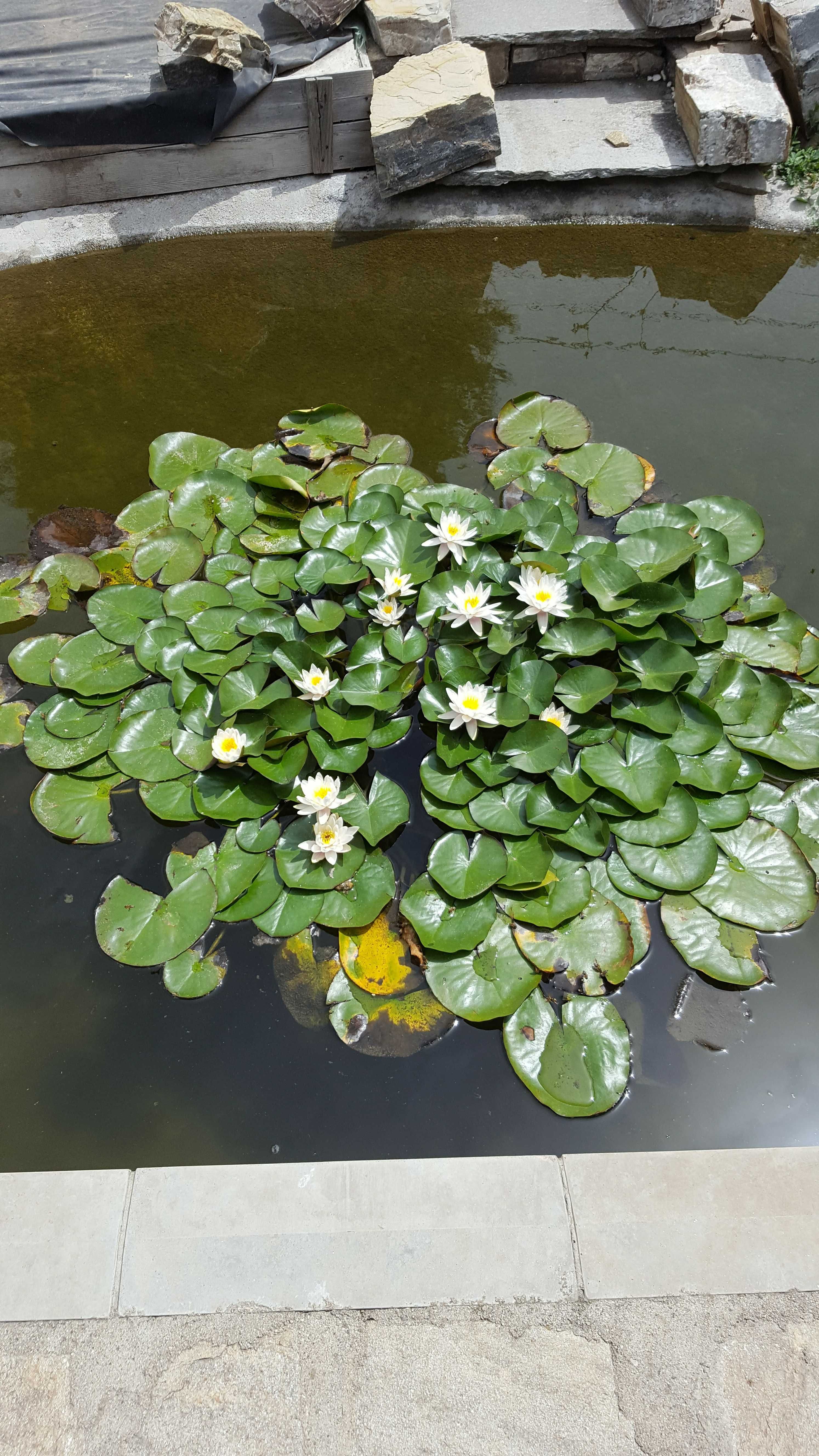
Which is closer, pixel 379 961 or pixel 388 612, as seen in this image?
pixel 379 961

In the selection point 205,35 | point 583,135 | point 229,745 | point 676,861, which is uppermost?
point 205,35

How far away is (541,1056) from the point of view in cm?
198

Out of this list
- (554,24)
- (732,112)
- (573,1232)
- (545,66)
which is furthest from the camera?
(545,66)

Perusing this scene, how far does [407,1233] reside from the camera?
5.67 feet

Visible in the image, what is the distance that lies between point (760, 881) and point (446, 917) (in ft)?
2.97

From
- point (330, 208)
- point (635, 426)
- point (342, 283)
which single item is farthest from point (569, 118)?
point (635, 426)

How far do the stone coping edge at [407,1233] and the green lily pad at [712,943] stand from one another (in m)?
0.44

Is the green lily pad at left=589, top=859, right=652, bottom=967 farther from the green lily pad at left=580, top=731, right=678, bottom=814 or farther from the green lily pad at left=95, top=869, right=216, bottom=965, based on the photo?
the green lily pad at left=95, top=869, right=216, bottom=965

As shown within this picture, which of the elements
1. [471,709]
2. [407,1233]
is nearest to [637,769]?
[471,709]

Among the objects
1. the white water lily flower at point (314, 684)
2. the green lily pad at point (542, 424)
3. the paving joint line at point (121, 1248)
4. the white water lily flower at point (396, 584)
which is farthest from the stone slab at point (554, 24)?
the paving joint line at point (121, 1248)

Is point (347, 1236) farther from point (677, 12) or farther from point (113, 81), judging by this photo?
point (677, 12)

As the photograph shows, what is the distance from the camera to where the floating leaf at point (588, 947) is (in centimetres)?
207

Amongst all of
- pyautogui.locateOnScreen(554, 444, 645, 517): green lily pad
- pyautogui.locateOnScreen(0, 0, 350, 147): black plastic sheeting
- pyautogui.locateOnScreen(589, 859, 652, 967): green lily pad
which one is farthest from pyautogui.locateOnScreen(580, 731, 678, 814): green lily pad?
pyautogui.locateOnScreen(0, 0, 350, 147): black plastic sheeting

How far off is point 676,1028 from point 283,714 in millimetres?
1419
